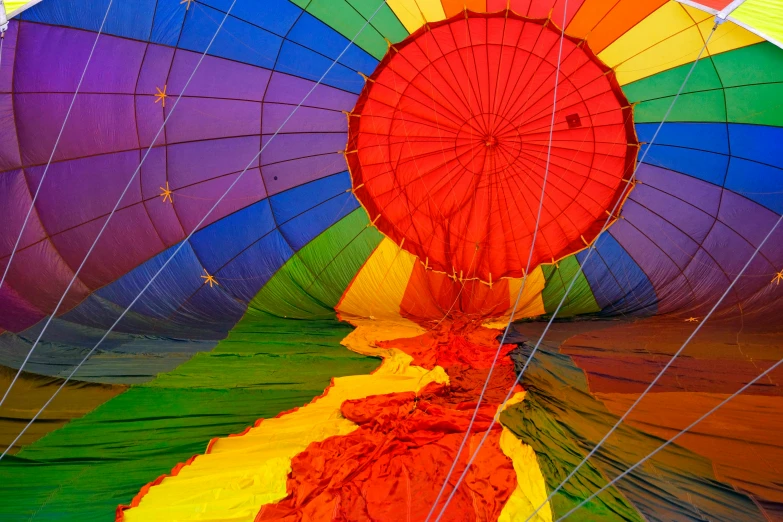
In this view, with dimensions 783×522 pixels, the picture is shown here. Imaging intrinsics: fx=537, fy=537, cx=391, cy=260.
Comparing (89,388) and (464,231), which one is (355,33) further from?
(89,388)

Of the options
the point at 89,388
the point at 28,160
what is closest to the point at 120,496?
the point at 89,388

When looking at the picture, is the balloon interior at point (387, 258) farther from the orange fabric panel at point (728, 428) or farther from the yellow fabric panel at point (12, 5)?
the yellow fabric panel at point (12, 5)

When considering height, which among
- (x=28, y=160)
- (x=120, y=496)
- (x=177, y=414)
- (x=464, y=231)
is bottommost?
(x=120, y=496)

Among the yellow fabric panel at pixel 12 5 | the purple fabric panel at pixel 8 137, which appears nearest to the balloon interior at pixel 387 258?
the purple fabric panel at pixel 8 137

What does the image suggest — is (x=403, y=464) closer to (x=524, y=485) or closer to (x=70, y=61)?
(x=524, y=485)

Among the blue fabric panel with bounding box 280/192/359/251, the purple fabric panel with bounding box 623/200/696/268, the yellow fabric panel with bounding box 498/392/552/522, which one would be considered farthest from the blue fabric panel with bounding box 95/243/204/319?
the purple fabric panel with bounding box 623/200/696/268

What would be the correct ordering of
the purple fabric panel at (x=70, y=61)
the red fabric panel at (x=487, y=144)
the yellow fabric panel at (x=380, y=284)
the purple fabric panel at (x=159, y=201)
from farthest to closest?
the yellow fabric panel at (x=380, y=284)
the purple fabric panel at (x=159, y=201)
the red fabric panel at (x=487, y=144)
the purple fabric panel at (x=70, y=61)
